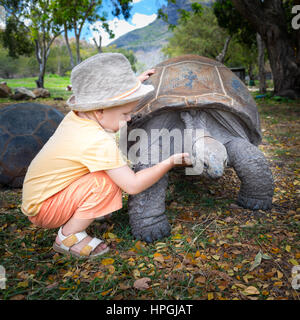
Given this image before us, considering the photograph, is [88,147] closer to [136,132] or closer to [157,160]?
[157,160]

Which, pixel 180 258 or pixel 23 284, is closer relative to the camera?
pixel 23 284

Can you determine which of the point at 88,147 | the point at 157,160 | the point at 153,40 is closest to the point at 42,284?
the point at 88,147

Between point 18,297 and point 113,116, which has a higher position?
point 113,116

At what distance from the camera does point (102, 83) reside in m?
1.60

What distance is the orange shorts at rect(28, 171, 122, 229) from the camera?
5.77 ft

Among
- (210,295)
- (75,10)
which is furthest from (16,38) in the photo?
(210,295)

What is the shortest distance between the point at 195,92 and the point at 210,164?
0.84 meters

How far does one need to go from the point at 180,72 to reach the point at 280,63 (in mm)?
7808

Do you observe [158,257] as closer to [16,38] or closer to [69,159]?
[69,159]

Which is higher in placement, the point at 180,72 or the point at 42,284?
the point at 180,72

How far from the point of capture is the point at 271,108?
7.95 m

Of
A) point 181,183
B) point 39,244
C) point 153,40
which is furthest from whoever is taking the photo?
point 153,40

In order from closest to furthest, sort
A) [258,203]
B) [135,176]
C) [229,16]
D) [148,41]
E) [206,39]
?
1. [135,176]
2. [258,203]
3. [229,16]
4. [206,39]
5. [148,41]

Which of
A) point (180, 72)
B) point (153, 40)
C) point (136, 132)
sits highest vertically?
point (153, 40)
